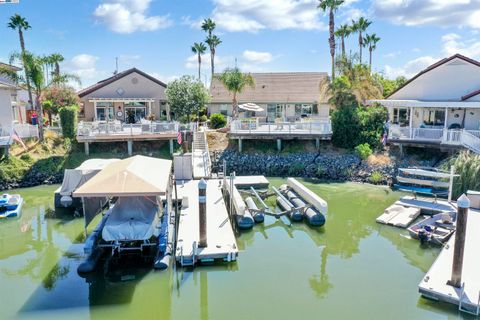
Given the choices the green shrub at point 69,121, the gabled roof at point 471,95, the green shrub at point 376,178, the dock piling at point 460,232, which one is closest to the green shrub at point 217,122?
the green shrub at point 69,121

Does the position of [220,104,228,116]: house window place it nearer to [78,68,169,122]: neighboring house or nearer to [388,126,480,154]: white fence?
[78,68,169,122]: neighboring house

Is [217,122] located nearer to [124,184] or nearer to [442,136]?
[442,136]

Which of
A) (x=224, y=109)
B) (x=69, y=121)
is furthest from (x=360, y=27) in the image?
(x=69, y=121)

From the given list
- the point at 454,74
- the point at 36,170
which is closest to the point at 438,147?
the point at 454,74

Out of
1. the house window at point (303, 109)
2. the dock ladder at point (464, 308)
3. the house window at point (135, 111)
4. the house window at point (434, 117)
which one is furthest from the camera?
the house window at point (303, 109)

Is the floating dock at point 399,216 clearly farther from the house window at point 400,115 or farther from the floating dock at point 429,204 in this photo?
the house window at point 400,115
